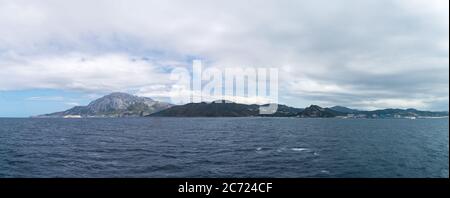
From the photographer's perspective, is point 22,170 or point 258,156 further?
point 258,156

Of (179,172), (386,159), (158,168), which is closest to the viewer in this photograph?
(179,172)

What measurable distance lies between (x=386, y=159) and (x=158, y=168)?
24254 millimetres

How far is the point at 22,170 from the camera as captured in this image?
72.5ft
